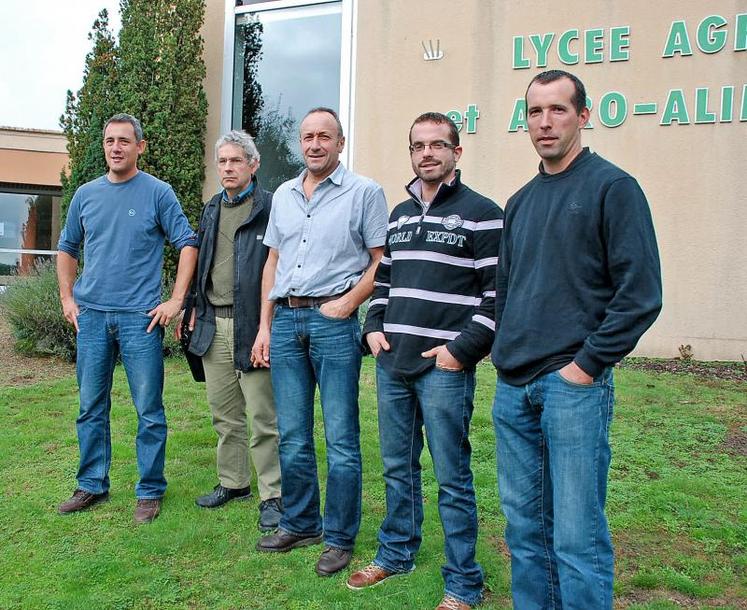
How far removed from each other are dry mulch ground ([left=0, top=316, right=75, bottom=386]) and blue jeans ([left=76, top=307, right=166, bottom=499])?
3886 mm

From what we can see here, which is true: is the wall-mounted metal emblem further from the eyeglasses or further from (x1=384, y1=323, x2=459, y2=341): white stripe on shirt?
(x1=384, y1=323, x2=459, y2=341): white stripe on shirt

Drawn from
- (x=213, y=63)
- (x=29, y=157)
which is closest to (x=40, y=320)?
(x=213, y=63)

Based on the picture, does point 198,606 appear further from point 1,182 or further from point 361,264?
point 1,182

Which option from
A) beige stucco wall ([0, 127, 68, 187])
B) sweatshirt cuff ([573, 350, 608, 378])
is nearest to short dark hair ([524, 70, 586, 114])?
sweatshirt cuff ([573, 350, 608, 378])

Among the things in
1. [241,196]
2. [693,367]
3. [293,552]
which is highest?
[241,196]

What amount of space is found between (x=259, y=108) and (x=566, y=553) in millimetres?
9683

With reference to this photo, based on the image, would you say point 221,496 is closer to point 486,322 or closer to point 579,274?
point 486,322

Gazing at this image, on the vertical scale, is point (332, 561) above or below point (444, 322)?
below

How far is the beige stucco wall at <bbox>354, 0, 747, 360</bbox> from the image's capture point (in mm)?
8375

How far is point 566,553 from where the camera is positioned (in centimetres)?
248

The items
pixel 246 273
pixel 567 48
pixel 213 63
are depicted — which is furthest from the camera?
pixel 213 63

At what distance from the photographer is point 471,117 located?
30.8 feet

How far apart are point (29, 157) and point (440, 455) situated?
20.2 metres

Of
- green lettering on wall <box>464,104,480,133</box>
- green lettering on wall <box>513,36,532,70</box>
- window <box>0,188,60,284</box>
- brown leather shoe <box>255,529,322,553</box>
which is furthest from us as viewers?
window <box>0,188,60,284</box>
